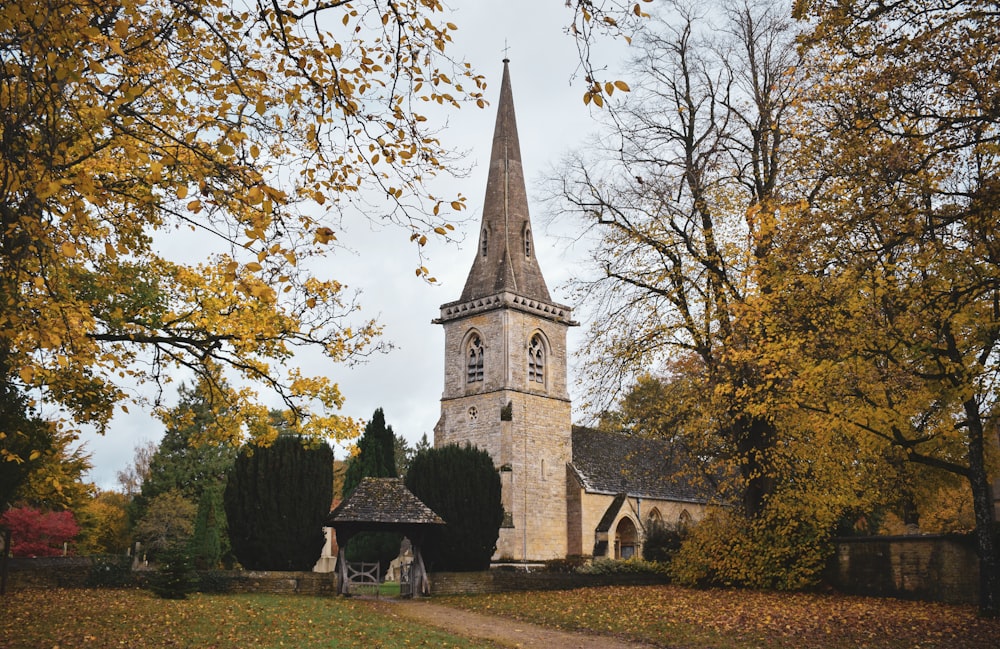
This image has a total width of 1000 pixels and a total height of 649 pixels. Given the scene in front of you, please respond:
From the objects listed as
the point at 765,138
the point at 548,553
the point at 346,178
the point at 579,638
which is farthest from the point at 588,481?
the point at 346,178

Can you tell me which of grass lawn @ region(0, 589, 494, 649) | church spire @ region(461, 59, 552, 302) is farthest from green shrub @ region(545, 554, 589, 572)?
grass lawn @ region(0, 589, 494, 649)

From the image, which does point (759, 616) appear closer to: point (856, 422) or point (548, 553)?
point (856, 422)

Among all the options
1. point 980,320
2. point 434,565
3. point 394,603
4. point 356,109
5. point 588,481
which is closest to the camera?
point 356,109

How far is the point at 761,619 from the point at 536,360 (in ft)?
75.5

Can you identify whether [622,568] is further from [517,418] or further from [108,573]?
[108,573]

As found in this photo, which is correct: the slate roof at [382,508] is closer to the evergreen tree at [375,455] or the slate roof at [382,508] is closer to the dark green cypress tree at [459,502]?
the dark green cypress tree at [459,502]

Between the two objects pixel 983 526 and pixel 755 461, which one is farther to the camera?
pixel 755 461

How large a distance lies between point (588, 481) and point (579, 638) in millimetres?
22611

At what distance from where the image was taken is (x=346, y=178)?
6.93m

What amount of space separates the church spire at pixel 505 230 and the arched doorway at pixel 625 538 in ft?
35.3

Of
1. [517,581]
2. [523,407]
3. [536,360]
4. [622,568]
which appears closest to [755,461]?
[622,568]

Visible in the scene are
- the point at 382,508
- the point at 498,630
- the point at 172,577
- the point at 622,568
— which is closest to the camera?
the point at 498,630

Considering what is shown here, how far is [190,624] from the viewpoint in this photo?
39.3ft

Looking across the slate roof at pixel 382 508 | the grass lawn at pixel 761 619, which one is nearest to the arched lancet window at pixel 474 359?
the slate roof at pixel 382 508
